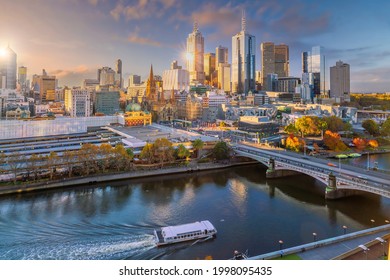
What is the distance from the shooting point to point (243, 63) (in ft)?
127

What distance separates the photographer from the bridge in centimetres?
577

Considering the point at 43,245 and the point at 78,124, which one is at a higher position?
the point at 78,124

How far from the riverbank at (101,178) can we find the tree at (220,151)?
253 mm

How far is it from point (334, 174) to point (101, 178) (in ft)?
17.5

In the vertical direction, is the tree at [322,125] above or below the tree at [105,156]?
above

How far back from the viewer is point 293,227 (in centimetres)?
489

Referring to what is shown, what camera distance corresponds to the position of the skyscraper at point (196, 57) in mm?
43194

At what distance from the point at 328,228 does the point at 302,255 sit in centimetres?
184

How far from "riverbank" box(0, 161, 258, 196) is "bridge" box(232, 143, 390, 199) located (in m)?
1.38

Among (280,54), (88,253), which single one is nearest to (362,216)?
(88,253)

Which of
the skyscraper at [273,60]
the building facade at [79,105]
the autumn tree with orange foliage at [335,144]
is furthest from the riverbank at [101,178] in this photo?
the skyscraper at [273,60]

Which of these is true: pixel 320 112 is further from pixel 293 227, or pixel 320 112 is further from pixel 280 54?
pixel 280 54

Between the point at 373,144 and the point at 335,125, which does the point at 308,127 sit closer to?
the point at 335,125

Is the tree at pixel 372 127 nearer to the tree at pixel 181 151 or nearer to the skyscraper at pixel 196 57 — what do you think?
the tree at pixel 181 151
